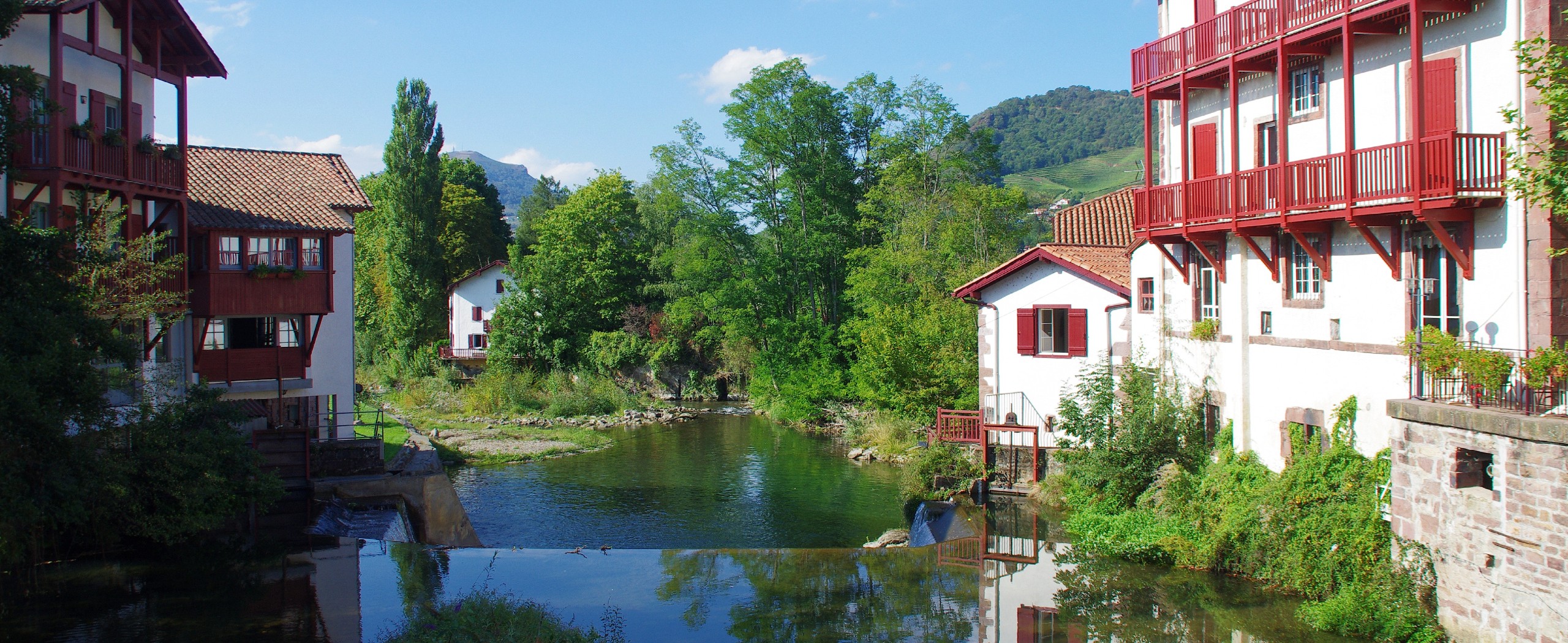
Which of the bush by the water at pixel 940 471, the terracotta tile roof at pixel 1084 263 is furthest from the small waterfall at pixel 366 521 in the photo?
the terracotta tile roof at pixel 1084 263

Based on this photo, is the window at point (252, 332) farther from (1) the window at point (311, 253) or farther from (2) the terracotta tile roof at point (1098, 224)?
(2) the terracotta tile roof at point (1098, 224)

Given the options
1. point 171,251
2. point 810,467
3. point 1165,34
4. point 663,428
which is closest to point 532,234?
point 663,428

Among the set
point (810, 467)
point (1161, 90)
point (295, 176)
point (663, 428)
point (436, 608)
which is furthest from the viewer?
point (663, 428)

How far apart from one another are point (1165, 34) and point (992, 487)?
10612mm

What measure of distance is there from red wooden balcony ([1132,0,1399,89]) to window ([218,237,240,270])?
60.3 feet

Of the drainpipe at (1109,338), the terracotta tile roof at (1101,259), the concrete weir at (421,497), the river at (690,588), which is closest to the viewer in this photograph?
the river at (690,588)

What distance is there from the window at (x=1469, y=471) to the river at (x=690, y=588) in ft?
8.88

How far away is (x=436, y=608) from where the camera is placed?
1348cm

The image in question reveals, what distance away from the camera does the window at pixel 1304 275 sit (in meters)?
15.3

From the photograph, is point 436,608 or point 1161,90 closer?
point 436,608

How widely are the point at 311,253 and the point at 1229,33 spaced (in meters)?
18.6

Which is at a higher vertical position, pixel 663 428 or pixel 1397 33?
pixel 1397 33

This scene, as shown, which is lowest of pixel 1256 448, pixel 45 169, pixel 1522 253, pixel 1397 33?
pixel 1256 448

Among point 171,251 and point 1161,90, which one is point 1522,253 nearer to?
point 1161,90
